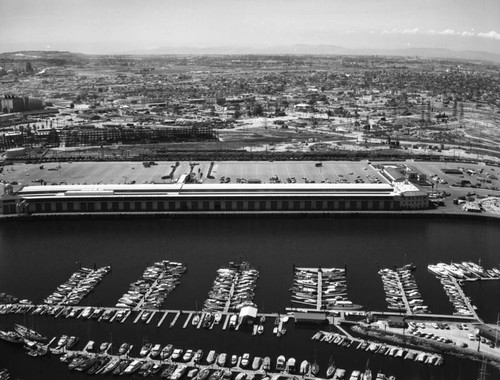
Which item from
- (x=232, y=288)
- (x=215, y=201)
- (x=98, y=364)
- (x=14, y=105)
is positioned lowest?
(x=98, y=364)

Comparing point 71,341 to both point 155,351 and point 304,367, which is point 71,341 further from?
point 304,367

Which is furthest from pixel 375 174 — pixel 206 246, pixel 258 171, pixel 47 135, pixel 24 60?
pixel 24 60

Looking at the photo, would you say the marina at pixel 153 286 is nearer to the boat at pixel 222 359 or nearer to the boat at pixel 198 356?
the boat at pixel 198 356

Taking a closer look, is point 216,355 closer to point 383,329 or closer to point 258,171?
point 383,329

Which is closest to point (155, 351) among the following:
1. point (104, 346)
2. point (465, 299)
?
point (104, 346)

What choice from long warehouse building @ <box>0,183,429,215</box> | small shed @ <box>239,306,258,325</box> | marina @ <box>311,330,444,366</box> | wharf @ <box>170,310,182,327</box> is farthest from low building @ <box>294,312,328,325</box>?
long warehouse building @ <box>0,183,429,215</box>

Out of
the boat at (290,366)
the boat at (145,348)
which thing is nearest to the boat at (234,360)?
the boat at (290,366)
